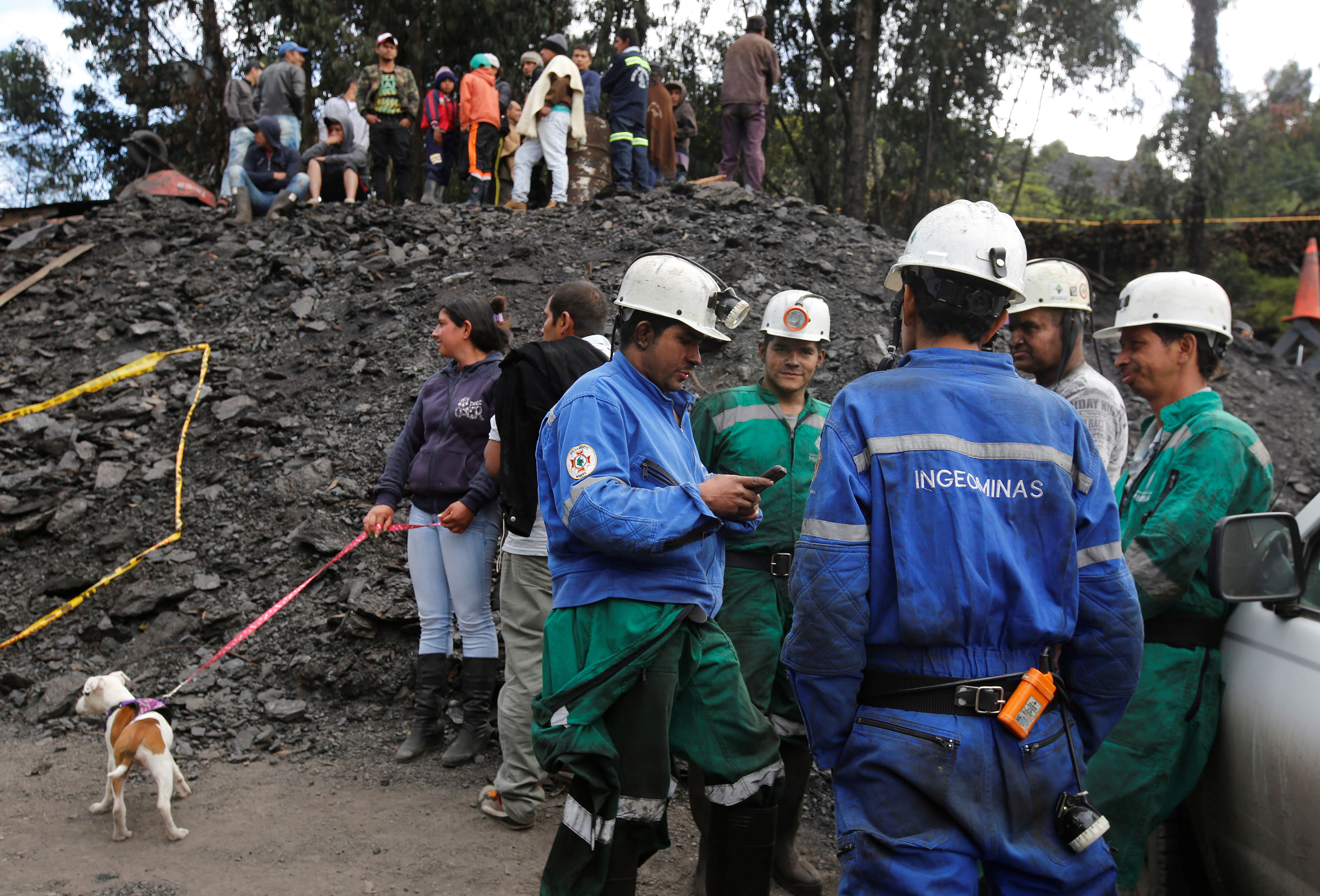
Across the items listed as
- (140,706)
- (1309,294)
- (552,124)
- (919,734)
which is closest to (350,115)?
(552,124)

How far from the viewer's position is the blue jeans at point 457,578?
456 centimetres

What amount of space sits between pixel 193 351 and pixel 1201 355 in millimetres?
8526

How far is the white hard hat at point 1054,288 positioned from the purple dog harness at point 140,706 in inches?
148

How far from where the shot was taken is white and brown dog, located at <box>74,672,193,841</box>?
400cm

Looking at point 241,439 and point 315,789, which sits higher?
point 241,439

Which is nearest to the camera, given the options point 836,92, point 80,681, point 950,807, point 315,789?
point 950,807

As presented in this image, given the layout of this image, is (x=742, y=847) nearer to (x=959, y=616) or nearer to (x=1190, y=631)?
(x=959, y=616)

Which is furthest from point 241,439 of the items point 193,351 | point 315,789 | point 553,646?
point 553,646

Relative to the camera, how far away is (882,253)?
992cm

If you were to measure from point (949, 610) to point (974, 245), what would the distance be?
79 cm

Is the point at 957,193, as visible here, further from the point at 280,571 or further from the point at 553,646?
the point at 553,646

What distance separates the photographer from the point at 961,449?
204 cm

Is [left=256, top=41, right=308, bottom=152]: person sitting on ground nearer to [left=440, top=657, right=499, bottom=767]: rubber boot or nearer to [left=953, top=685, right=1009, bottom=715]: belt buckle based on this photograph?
[left=440, top=657, right=499, bottom=767]: rubber boot

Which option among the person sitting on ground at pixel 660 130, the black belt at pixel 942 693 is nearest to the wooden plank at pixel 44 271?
the person sitting on ground at pixel 660 130
